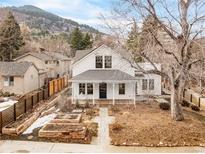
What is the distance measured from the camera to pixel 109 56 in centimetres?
3506

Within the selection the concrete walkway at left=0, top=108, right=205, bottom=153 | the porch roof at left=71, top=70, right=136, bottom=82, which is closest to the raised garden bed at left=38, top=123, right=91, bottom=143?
the concrete walkway at left=0, top=108, right=205, bottom=153

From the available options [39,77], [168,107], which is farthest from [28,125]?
[39,77]

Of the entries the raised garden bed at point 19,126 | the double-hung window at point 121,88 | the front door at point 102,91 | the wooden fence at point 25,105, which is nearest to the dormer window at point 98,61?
the front door at point 102,91

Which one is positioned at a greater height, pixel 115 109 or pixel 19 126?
pixel 115 109

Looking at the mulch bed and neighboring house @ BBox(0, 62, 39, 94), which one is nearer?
the mulch bed

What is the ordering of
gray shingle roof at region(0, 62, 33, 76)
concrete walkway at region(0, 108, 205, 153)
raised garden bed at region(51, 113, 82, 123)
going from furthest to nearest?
gray shingle roof at region(0, 62, 33, 76) < raised garden bed at region(51, 113, 82, 123) < concrete walkway at region(0, 108, 205, 153)

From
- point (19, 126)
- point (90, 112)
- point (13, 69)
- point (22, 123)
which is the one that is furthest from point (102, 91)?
point (19, 126)

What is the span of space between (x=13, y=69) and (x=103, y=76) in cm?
1196

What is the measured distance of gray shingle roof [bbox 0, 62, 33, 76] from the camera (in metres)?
38.9

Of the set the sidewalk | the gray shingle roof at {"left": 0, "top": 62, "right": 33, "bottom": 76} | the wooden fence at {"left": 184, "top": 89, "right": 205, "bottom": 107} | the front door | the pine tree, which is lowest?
the sidewalk

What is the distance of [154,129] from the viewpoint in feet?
70.9

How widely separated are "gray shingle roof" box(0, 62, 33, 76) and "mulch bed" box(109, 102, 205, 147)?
14.7 meters

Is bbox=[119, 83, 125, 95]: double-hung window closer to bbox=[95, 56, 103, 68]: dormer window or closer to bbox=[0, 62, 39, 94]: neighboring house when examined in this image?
bbox=[95, 56, 103, 68]: dormer window

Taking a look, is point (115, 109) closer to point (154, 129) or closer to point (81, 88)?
point (81, 88)
